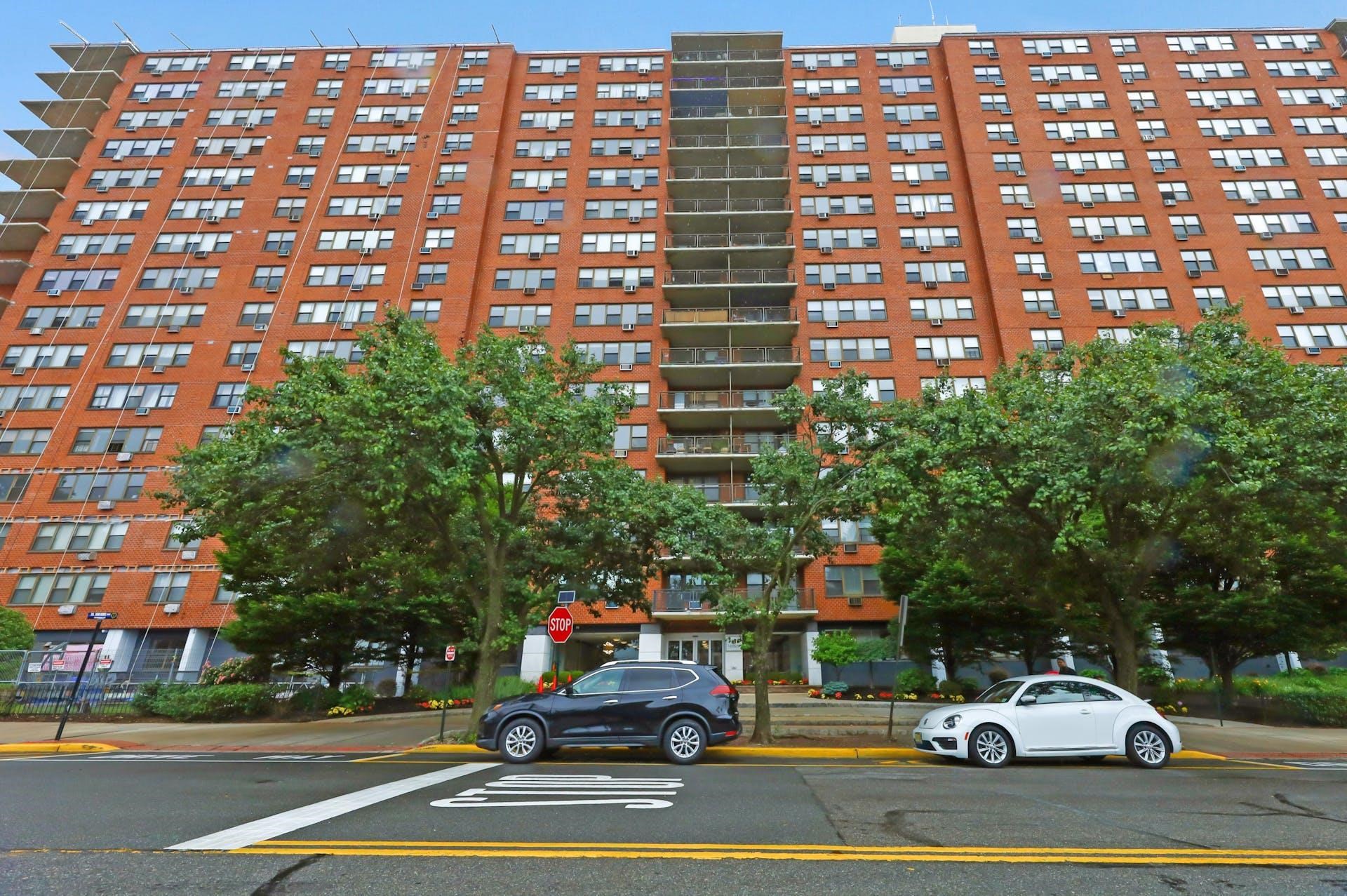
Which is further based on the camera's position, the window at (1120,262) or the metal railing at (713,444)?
the window at (1120,262)

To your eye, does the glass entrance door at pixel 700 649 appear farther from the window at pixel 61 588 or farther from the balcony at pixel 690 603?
the window at pixel 61 588

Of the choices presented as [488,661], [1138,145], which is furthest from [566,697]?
[1138,145]

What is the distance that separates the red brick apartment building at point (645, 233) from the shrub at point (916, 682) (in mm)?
6301

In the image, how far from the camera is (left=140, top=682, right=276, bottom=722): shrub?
20.1m

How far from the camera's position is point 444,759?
1177cm

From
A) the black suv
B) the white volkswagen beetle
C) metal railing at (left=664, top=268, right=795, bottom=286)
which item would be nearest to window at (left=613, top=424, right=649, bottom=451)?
metal railing at (left=664, top=268, right=795, bottom=286)

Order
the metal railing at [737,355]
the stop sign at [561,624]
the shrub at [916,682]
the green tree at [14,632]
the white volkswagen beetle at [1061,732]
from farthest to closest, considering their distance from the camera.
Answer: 1. the metal railing at [737,355]
2. the shrub at [916,682]
3. the green tree at [14,632]
4. the stop sign at [561,624]
5. the white volkswagen beetle at [1061,732]

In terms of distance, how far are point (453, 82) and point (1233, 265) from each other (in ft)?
152

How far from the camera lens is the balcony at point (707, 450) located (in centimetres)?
3462

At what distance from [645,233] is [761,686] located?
31618 mm

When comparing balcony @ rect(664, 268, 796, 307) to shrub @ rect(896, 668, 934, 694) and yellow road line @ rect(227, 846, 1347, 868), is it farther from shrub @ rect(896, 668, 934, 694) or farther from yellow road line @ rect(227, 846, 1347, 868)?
yellow road line @ rect(227, 846, 1347, 868)

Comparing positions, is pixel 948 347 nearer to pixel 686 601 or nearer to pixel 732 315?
pixel 732 315

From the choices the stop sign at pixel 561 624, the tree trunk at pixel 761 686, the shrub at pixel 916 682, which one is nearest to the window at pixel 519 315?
the shrub at pixel 916 682

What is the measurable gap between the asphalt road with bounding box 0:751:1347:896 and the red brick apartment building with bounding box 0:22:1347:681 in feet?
79.8
